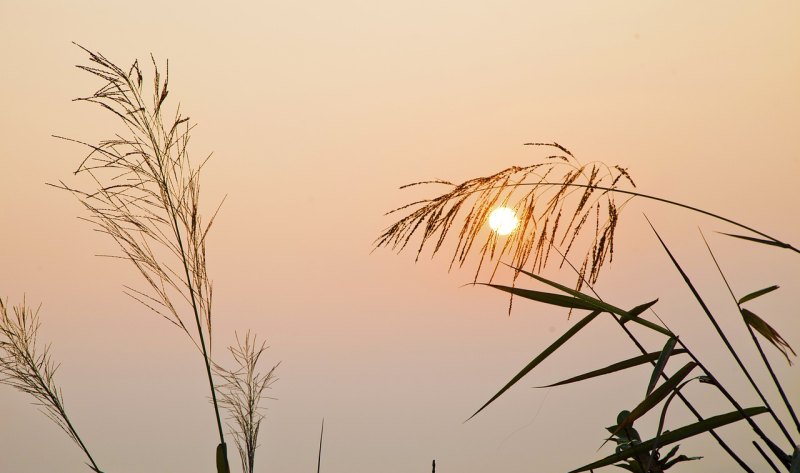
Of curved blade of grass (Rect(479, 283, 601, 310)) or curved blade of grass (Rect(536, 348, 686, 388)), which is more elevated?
curved blade of grass (Rect(479, 283, 601, 310))

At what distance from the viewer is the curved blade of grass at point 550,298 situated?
5.01 feet

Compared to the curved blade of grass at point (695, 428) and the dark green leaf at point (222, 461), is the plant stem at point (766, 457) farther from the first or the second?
the dark green leaf at point (222, 461)

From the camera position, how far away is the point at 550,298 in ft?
5.24

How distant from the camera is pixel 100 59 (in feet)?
7.21

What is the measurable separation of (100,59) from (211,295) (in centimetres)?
75

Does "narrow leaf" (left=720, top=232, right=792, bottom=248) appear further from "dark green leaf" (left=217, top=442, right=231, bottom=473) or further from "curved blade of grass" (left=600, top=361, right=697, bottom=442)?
"dark green leaf" (left=217, top=442, right=231, bottom=473)

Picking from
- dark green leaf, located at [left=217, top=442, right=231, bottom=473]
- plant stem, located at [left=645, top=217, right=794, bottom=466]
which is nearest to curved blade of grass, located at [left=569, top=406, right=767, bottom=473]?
plant stem, located at [left=645, top=217, right=794, bottom=466]

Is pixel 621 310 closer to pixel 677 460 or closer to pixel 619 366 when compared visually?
pixel 619 366

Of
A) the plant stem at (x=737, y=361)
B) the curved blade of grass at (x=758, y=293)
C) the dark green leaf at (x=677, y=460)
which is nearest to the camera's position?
the plant stem at (x=737, y=361)

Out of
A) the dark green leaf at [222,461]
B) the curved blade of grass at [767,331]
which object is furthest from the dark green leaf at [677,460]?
the dark green leaf at [222,461]

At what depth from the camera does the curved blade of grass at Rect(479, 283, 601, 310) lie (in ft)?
5.01

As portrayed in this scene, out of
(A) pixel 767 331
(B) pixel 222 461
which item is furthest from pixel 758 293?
(B) pixel 222 461

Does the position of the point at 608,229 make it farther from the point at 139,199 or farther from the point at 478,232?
the point at 139,199

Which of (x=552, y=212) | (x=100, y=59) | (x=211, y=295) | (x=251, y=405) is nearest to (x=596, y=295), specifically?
(x=552, y=212)
